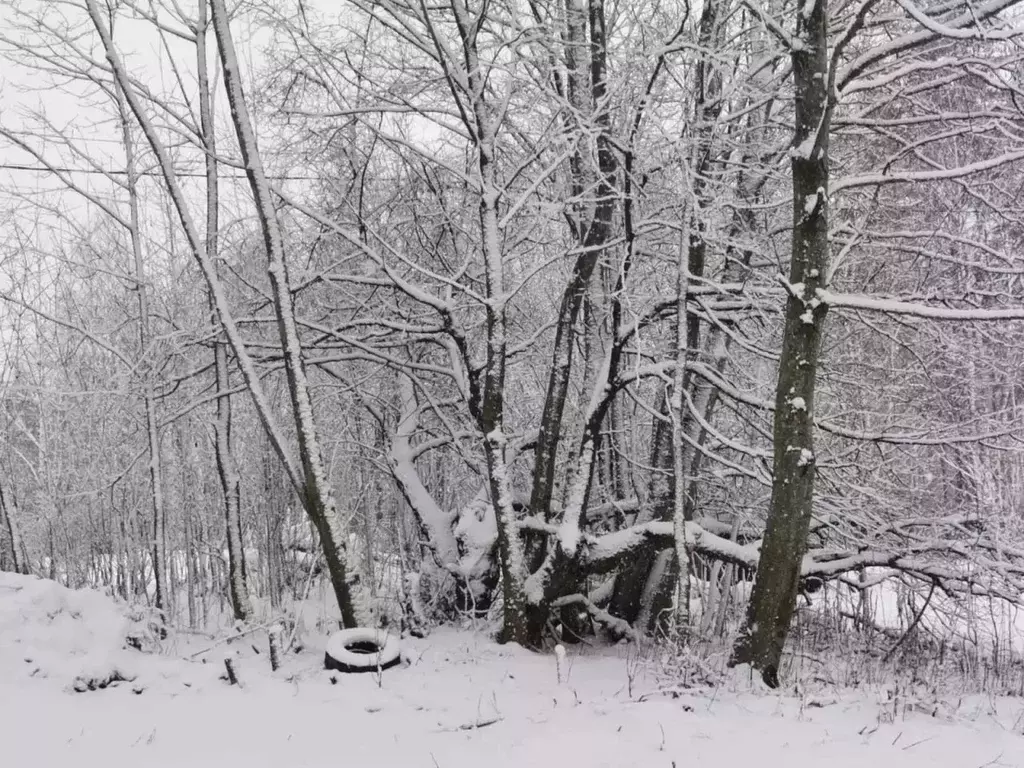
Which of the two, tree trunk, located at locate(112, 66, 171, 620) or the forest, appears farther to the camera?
tree trunk, located at locate(112, 66, 171, 620)

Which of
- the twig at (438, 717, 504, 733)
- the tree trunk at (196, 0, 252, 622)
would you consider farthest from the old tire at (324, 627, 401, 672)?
the tree trunk at (196, 0, 252, 622)

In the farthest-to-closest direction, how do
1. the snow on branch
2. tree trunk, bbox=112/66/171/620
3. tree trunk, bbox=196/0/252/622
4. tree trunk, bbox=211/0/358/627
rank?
tree trunk, bbox=112/66/171/620 < tree trunk, bbox=196/0/252/622 < tree trunk, bbox=211/0/358/627 < the snow on branch

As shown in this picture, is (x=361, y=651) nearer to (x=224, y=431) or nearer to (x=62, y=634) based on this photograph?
(x=62, y=634)

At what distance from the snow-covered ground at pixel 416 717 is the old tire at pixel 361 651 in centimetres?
13

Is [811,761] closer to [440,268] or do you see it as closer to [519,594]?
[519,594]

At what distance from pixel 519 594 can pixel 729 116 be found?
15.1 feet

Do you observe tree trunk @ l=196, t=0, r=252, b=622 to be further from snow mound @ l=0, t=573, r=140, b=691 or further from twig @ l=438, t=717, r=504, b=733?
twig @ l=438, t=717, r=504, b=733

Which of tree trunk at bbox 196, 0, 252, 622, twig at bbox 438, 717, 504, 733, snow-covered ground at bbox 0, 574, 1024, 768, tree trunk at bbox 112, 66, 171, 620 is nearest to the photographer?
snow-covered ground at bbox 0, 574, 1024, 768

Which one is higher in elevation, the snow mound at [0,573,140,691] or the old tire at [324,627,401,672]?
the snow mound at [0,573,140,691]

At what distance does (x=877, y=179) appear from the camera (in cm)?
507

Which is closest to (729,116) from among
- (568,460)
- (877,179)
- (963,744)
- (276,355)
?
(877,179)

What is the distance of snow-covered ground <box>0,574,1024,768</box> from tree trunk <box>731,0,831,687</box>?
516 mm

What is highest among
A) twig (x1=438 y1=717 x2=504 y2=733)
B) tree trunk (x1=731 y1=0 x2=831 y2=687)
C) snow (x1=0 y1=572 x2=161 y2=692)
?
tree trunk (x1=731 y1=0 x2=831 y2=687)

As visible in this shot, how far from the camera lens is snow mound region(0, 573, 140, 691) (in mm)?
4895
